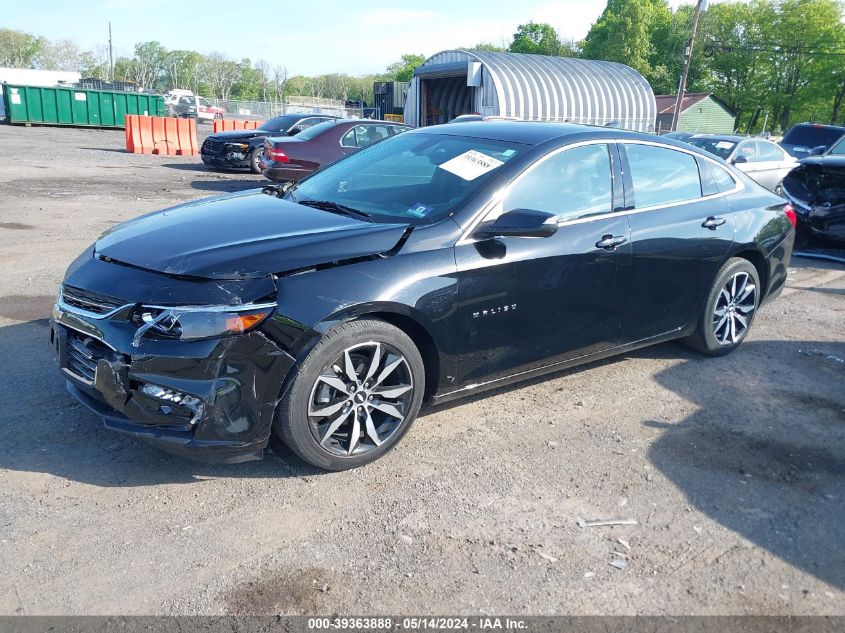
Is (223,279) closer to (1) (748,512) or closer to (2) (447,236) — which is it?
(2) (447,236)

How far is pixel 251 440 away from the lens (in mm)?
3291

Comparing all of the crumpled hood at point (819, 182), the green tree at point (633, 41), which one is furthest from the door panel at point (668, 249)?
the green tree at point (633, 41)

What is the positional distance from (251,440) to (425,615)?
3.74 feet

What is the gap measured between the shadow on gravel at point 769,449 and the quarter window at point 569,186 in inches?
54.7

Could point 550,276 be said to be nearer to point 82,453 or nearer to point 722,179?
point 722,179

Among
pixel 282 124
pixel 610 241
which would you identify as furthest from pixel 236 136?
pixel 610 241

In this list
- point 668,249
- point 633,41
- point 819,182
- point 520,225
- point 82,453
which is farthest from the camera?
point 633,41

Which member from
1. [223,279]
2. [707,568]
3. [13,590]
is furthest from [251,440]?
[707,568]

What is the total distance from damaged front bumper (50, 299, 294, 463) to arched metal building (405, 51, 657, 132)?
23.5 metres

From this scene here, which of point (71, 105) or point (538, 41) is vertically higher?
point (538, 41)

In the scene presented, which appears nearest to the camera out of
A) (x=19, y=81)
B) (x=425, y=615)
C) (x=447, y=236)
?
(x=425, y=615)

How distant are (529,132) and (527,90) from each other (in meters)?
23.0

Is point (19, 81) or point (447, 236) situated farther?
point (19, 81)

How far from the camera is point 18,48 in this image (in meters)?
123
